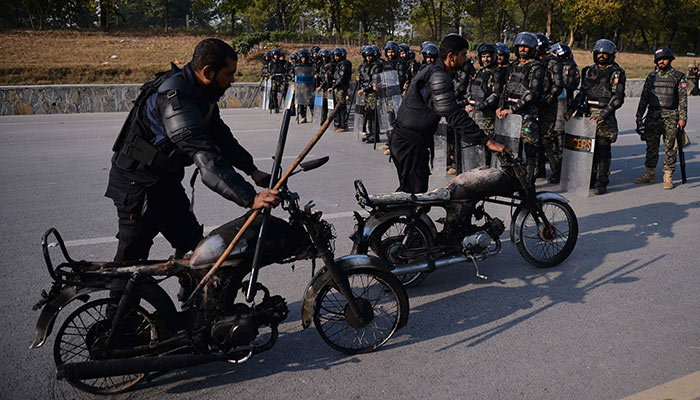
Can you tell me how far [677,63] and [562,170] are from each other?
42.7 meters

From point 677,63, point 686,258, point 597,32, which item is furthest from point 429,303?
point 597,32

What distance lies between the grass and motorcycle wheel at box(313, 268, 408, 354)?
57.7 feet

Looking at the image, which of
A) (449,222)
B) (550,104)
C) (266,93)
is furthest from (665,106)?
(266,93)

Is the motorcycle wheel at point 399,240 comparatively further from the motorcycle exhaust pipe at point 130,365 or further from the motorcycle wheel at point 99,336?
the motorcycle wheel at point 99,336

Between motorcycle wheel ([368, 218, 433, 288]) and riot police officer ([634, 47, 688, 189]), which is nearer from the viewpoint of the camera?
motorcycle wheel ([368, 218, 433, 288])

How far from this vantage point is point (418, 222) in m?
4.53

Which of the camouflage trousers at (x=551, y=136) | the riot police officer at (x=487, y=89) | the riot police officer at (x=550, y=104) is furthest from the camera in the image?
the riot police officer at (x=487, y=89)

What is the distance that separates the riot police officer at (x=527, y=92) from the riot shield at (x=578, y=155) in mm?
433

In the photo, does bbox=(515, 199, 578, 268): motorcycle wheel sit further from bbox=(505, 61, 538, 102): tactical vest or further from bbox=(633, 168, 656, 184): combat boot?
bbox=(633, 168, 656, 184): combat boot

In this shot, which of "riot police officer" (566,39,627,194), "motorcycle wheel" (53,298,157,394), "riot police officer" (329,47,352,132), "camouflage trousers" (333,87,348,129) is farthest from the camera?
"camouflage trousers" (333,87,348,129)

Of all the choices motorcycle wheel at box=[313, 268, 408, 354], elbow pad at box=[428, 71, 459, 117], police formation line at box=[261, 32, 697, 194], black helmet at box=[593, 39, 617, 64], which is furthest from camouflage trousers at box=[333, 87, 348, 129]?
motorcycle wheel at box=[313, 268, 408, 354]

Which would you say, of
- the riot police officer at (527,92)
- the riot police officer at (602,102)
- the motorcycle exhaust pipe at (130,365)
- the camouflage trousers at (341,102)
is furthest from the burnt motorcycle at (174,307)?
the camouflage trousers at (341,102)

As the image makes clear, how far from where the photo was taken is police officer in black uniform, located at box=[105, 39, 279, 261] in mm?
2973

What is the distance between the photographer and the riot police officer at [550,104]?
8086mm
